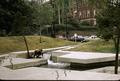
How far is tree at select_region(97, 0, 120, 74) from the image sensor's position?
13016 millimetres

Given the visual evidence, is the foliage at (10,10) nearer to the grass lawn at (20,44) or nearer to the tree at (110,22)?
the grass lawn at (20,44)

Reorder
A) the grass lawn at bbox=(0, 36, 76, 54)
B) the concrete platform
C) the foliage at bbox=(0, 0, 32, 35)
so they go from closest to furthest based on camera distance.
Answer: the concrete platform < the grass lawn at bbox=(0, 36, 76, 54) < the foliage at bbox=(0, 0, 32, 35)

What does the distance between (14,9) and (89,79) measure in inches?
1116

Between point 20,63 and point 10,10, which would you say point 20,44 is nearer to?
point 10,10

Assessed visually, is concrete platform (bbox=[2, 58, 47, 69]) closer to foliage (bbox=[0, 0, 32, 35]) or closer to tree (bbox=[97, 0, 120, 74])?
tree (bbox=[97, 0, 120, 74])

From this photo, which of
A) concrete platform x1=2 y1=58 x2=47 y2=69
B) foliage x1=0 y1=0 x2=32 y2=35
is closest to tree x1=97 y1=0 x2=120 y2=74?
concrete platform x1=2 y1=58 x2=47 y2=69

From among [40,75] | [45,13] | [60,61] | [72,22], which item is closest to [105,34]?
[40,75]

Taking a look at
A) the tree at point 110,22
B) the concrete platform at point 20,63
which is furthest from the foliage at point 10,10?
the tree at point 110,22

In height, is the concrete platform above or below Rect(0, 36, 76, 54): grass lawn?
above

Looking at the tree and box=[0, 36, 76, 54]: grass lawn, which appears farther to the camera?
box=[0, 36, 76, 54]: grass lawn

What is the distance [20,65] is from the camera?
1616cm

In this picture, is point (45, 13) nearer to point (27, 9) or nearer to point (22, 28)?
point (27, 9)

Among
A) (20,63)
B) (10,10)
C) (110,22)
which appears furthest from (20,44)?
(110,22)

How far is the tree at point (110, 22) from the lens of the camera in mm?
13016
